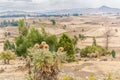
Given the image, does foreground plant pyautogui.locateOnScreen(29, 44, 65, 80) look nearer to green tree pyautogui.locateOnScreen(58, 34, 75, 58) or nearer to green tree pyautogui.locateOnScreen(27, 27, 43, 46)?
green tree pyautogui.locateOnScreen(58, 34, 75, 58)

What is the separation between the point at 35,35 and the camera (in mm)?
64938

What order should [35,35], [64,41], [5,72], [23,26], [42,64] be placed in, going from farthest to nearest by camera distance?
1. [23,26]
2. [35,35]
3. [64,41]
4. [5,72]
5. [42,64]

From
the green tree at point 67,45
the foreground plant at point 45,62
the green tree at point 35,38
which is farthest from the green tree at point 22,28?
the foreground plant at point 45,62

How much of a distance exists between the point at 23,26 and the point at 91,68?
33745mm

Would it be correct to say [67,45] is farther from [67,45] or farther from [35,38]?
[35,38]

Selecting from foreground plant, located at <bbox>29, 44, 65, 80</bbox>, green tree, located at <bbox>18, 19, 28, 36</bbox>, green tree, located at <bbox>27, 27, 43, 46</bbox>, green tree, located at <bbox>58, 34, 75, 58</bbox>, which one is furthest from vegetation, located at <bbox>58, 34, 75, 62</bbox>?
foreground plant, located at <bbox>29, 44, 65, 80</bbox>

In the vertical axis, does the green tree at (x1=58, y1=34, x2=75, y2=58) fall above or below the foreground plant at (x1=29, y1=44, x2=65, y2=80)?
below

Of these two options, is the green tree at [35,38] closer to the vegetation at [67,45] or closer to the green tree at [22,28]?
the vegetation at [67,45]

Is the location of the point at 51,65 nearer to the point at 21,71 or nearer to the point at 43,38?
the point at 21,71

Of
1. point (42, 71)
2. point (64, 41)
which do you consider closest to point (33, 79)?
point (42, 71)

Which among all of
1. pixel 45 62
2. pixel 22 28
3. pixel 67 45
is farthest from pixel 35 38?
pixel 45 62

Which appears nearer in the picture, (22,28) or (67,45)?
(67,45)

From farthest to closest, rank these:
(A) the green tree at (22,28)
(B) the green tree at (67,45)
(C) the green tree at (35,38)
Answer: (A) the green tree at (22,28)
(C) the green tree at (35,38)
(B) the green tree at (67,45)

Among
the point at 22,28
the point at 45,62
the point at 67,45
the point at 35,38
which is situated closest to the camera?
the point at 45,62
